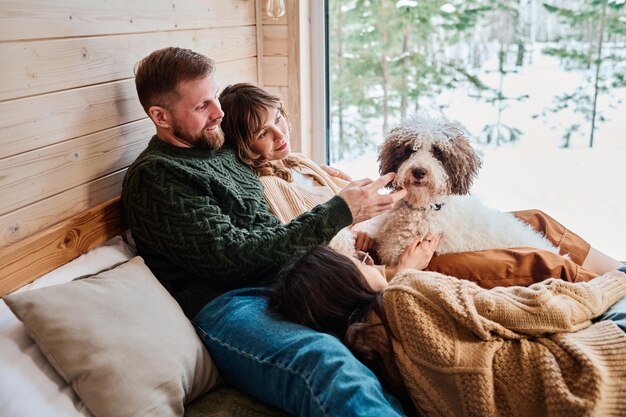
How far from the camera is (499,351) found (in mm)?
1332

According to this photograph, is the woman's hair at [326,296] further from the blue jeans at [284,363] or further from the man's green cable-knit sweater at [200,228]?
the man's green cable-knit sweater at [200,228]

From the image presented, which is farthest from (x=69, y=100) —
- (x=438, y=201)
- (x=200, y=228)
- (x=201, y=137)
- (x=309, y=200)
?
(x=438, y=201)

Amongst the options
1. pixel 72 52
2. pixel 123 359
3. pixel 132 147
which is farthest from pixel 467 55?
pixel 123 359

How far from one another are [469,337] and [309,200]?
3.21ft

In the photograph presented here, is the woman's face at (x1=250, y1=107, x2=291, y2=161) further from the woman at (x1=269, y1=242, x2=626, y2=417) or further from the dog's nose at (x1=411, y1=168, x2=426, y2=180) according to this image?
the woman at (x1=269, y1=242, x2=626, y2=417)

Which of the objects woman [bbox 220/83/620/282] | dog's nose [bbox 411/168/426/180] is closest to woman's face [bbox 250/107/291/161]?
woman [bbox 220/83/620/282]

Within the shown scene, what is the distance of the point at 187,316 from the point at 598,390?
113 centimetres

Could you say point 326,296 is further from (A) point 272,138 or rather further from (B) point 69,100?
(B) point 69,100

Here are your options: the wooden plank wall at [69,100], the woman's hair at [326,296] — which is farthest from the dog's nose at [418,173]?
the wooden plank wall at [69,100]

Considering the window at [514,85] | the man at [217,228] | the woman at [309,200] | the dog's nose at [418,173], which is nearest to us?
the man at [217,228]

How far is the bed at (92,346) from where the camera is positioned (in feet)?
4.43

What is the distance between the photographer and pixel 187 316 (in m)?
1.75

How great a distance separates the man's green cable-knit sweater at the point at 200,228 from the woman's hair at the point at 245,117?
10.0 inches

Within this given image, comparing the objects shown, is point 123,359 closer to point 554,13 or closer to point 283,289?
point 283,289
